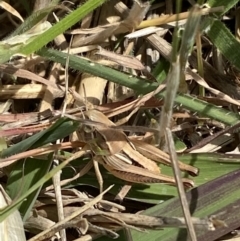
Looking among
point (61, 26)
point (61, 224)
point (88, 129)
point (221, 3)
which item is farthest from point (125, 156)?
point (221, 3)

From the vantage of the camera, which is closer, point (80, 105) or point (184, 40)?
point (184, 40)

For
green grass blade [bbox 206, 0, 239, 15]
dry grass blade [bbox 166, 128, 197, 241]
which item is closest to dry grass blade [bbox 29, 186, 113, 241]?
dry grass blade [bbox 166, 128, 197, 241]

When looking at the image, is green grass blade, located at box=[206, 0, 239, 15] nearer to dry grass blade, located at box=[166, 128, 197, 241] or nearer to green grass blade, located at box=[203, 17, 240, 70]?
green grass blade, located at box=[203, 17, 240, 70]

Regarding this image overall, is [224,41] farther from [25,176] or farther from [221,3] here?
[25,176]

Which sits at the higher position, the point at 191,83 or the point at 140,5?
the point at 140,5

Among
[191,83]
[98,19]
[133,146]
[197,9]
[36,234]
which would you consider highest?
[197,9]

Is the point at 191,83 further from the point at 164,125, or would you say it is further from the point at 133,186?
the point at 164,125

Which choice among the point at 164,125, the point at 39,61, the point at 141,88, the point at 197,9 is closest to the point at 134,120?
the point at 141,88

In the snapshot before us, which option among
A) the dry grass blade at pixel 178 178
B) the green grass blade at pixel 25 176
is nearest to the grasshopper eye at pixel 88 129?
the green grass blade at pixel 25 176

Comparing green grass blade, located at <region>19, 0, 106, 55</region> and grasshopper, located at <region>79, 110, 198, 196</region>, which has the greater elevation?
green grass blade, located at <region>19, 0, 106, 55</region>
